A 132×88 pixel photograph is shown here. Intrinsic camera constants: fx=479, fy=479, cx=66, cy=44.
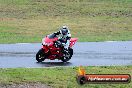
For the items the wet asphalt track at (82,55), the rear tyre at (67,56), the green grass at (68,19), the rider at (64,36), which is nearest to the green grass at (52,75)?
the wet asphalt track at (82,55)

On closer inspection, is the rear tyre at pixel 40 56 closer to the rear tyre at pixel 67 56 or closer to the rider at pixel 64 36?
the rear tyre at pixel 67 56

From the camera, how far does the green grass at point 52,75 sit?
1507 centimetres

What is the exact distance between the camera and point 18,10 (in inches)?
1767

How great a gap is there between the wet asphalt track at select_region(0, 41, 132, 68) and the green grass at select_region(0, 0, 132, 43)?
264 centimetres

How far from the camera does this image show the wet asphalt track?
762 inches

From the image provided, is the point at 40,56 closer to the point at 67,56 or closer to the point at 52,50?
the point at 52,50

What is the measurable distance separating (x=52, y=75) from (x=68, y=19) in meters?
25.1

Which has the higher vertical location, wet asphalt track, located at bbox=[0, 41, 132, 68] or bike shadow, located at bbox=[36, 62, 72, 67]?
bike shadow, located at bbox=[36, 62, 72, 67]

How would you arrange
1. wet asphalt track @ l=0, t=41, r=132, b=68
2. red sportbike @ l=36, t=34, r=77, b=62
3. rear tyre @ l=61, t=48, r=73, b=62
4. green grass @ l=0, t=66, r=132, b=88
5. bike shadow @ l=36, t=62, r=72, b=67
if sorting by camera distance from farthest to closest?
rear tyre @ l=61, t=48, r=73, b=62
wet asphalt track @ l=0, t=41, r=132, b=68
red sportbike @ l=36, t=34, r=77, b=62
bike shadow @ l=36, t=62, r=72, b=67
green grass @ l=0, t=66, r=132, b=88

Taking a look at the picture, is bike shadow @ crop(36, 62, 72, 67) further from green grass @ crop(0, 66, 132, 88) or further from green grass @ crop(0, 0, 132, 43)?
green grass @ crop(0, 0, 132, 43)

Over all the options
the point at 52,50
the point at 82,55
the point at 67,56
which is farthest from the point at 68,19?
the point at 52,50

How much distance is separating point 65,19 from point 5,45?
54.5 ft

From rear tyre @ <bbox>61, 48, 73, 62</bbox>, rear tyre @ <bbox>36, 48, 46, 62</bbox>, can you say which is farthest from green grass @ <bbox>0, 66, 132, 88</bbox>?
rear tyre @ <bbox>36, 48, 46, 62</bbox>

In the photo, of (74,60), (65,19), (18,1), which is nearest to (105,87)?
(74,60)
